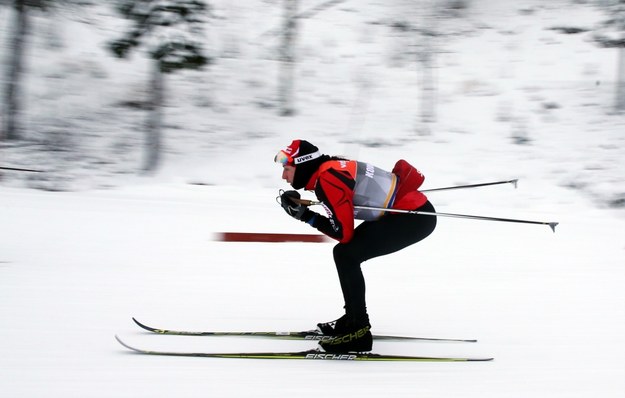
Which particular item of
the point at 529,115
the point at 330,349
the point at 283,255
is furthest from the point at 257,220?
the point at 529,115

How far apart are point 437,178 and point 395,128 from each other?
7.59 feet

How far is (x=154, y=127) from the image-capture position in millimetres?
11914

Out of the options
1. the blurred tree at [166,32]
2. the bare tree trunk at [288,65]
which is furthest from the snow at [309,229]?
the blurred tree at [166,32]

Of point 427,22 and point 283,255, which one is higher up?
point 427,22

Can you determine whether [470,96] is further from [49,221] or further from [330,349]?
[330,349]

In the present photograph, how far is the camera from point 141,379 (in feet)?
11.3

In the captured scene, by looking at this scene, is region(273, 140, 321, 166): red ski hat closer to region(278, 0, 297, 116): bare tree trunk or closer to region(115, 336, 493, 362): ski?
region(115, 336, 493, 362): ski

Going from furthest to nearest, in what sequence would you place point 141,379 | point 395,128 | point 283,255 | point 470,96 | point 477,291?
point 470,96, point 395,128, point 283,255, point 477,291, point 141,379

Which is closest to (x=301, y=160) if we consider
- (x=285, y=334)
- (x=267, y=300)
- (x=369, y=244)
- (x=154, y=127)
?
(x=369, y=244)

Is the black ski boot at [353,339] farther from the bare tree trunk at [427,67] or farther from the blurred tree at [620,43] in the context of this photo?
the blurred tree at [620,43]

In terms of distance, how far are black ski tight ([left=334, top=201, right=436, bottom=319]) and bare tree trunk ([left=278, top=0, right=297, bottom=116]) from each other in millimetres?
9964

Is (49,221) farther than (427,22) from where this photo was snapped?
No

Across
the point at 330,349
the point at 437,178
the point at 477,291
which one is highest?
the point at 330,349

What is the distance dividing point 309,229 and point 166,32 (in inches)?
211
